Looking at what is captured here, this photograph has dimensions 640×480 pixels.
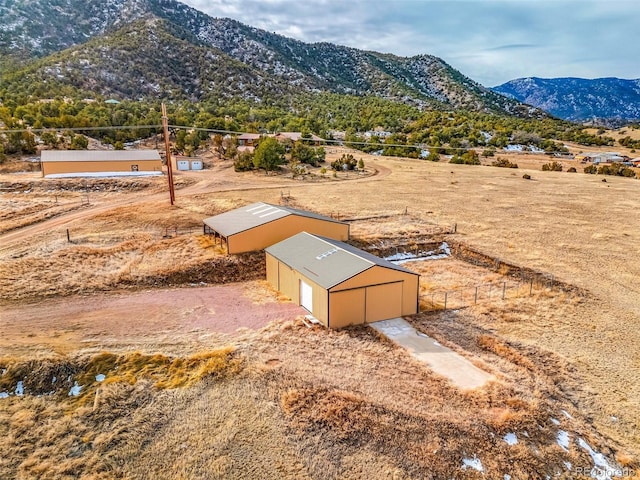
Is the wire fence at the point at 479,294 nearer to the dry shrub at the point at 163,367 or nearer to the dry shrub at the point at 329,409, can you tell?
the dry shrub at the point at 329,409

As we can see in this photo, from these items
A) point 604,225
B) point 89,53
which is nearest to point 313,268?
point 604,225

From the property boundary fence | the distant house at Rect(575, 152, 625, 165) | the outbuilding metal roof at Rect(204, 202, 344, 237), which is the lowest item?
the property boundary fence

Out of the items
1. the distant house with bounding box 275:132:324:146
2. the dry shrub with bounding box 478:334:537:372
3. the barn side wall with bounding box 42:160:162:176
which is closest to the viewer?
the dry shrub with bounding box 478:334:537:372

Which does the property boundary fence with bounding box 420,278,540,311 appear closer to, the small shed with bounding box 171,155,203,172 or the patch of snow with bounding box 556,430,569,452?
the patch of snow with bounding box 556,430,569,452

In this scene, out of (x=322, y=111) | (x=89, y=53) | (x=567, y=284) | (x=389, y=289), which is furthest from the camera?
(x=322, y=111)

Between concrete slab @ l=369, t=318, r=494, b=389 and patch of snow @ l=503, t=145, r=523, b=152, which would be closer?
concrete slab @ l=369, t=318, r=494, b=389

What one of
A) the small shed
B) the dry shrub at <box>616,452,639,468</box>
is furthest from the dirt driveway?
the small shed

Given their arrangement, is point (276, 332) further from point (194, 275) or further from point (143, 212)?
point (143, 212)
